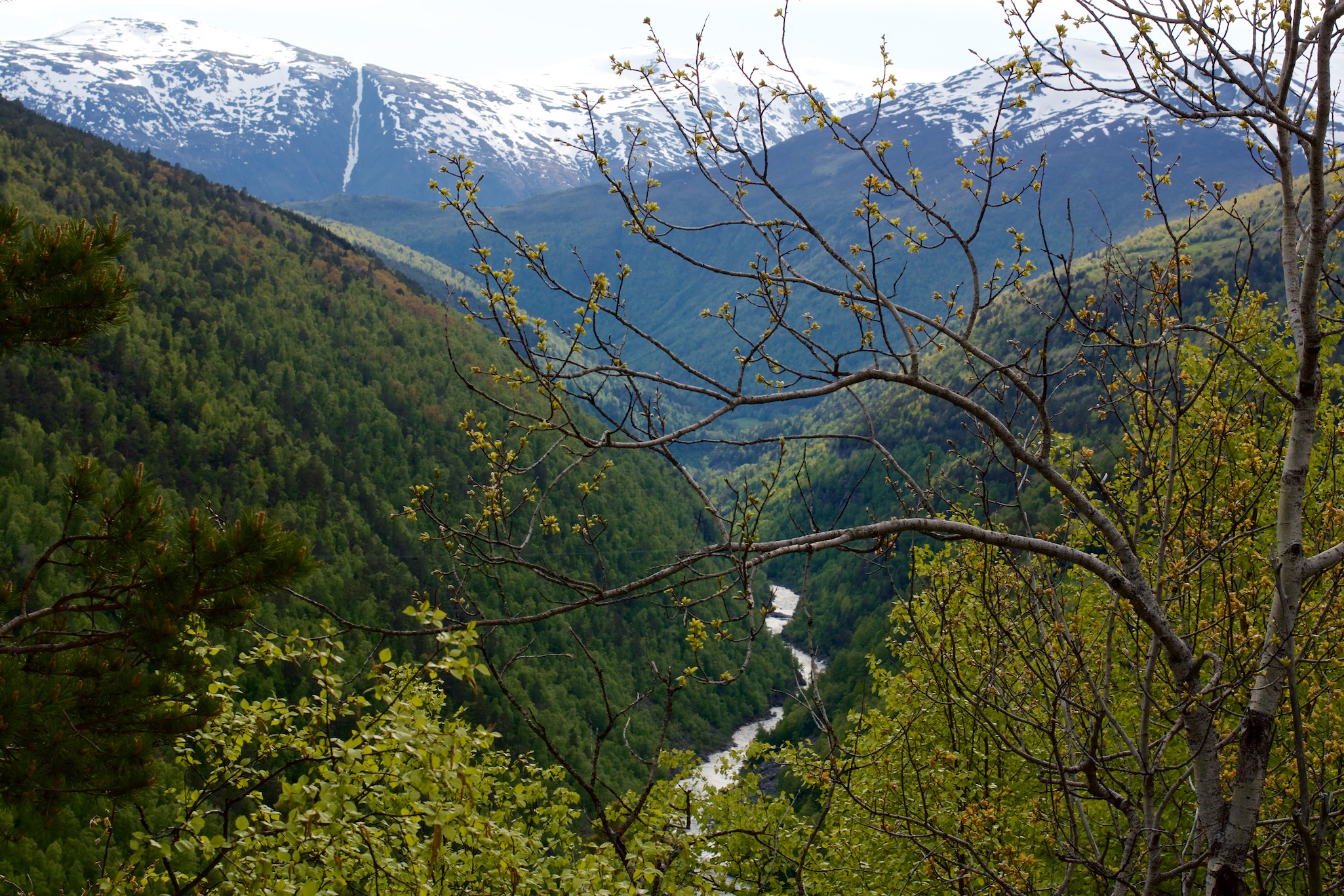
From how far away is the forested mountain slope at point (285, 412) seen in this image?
171ft

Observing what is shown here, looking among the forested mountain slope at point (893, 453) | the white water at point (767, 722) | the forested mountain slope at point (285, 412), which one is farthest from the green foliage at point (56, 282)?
the forested mountain slope at point (285, 412)

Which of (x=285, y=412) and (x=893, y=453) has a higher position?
(x=893, y=453)

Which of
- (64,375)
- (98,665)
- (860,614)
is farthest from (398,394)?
(98,665)

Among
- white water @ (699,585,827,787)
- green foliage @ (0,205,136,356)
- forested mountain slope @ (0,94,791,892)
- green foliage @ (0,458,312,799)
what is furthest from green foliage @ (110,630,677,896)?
forested mountain slope @ (0,94,791,892)

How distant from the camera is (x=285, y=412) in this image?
6831 centimetres

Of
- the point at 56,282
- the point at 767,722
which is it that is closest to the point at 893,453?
the point at 767,722

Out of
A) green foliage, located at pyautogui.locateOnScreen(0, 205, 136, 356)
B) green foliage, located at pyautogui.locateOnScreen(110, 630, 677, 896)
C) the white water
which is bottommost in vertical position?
the white water

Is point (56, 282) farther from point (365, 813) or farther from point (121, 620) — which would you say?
point (365, 813)

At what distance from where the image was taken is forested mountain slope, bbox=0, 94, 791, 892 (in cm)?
5222

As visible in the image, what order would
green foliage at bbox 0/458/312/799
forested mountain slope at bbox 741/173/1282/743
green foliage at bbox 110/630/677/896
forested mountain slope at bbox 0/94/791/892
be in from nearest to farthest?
green foliage at bbox 110/630/677/896 < green foliage at bbox 0/458/312/799 < forested mountain slope at bbox 0/94/791/892 < forested mountain slope at bbox 741/173/1282/743

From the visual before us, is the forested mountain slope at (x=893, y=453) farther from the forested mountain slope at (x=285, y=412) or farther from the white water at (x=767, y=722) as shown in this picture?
the forested mountain slope at (x=285, y=412)

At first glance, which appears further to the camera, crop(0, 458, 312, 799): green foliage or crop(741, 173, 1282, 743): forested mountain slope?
crop(741, 173, 1282, 743): forested mountain slope

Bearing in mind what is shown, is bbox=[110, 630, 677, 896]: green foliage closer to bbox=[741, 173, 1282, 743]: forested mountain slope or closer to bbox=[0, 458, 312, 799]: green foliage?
bbox=[0, 458, 312, 799]: green foliage

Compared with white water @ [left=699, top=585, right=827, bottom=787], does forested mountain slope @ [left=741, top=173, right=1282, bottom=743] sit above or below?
above
